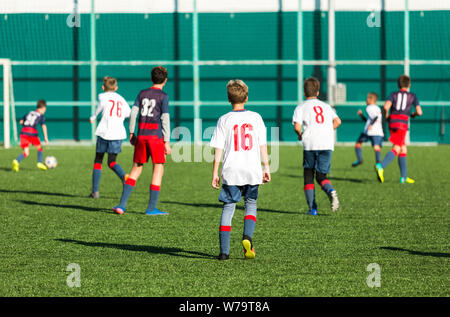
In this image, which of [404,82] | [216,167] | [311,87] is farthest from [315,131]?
[404,82]

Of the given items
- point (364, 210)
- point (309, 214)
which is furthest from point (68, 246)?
point (364, 210)

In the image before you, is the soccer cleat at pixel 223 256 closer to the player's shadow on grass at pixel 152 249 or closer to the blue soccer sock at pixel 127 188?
the player's shadow on grass at pixel 152 249

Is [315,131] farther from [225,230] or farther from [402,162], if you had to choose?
[402,162]

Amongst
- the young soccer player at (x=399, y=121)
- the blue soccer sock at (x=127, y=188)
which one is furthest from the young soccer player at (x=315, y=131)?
the young soccer player at (x=399, y=121)

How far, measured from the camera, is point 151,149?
1002cm

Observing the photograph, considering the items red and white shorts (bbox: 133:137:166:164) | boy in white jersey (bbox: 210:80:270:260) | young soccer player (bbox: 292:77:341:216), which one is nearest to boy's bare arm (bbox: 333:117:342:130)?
young soccer player (bbox: 292:77:341:216)

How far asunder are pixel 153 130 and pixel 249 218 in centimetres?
329

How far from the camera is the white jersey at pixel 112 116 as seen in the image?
11.5m

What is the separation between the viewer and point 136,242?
7.96 metres

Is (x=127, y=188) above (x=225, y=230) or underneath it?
above

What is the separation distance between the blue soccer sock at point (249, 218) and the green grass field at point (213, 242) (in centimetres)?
26
